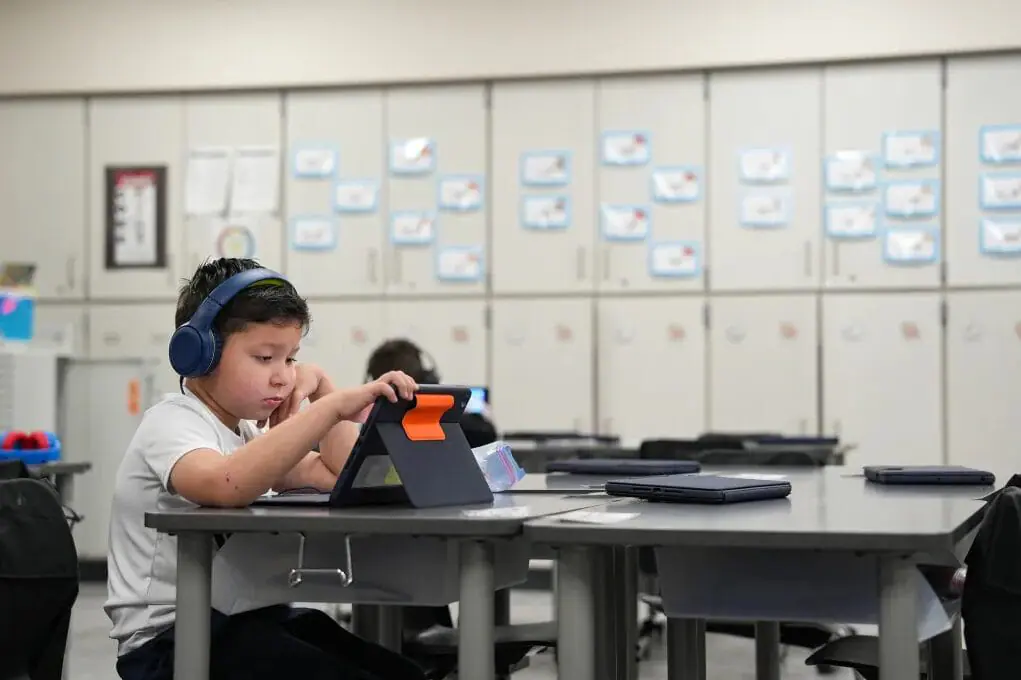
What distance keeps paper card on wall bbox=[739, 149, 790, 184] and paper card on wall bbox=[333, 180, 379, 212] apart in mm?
1796

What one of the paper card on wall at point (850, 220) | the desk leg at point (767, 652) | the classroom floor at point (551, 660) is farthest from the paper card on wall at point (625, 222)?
the desk leg at point (767, 652)

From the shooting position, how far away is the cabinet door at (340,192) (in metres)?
6.25

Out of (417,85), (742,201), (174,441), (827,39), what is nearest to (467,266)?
(417,85)

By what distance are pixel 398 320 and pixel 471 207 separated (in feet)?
2.17

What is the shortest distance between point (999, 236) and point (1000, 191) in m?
0.20

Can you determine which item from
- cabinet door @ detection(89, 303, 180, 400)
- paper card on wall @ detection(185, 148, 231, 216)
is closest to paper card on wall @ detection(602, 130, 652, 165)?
paper card on wall @ detection(185, 148, 231, 216)

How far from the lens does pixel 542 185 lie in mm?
6105

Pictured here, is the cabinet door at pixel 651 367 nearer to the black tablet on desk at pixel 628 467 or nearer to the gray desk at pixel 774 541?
the black tablet on desk at pixel 628 467

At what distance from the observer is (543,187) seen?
611 cm

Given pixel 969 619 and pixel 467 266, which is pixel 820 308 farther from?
pixel 969 619

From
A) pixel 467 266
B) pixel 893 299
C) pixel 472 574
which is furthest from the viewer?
pixel 467 266

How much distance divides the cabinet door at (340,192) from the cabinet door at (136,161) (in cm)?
61

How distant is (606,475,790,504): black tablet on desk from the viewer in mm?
1725

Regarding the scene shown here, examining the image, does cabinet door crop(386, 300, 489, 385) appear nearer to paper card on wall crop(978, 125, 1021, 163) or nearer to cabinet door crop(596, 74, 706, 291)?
cabinet door crop(596, 74, 706, 291)
